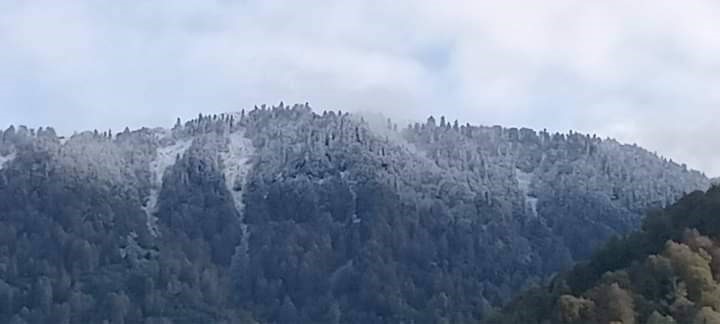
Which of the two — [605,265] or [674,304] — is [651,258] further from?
[605,265]

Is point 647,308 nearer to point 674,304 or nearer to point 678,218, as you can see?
point 674,304

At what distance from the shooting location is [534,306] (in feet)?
296

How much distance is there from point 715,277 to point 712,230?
34.4ft

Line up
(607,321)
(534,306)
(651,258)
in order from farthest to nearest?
(534,306)
(651,258)
(607,321)

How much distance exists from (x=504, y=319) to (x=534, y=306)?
3.36 m

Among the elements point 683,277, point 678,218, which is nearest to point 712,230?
point 678,218

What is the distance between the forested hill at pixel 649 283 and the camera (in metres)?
77.4

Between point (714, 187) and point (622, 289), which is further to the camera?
point (714, 187)

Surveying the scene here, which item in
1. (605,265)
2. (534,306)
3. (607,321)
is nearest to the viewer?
(607,321)

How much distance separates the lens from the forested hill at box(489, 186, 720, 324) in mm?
77375

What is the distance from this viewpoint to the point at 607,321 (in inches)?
3012

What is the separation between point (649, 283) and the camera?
8169 centimetres

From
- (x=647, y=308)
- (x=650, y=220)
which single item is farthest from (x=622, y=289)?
(x=650, y=220)

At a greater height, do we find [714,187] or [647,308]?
[714,187]
